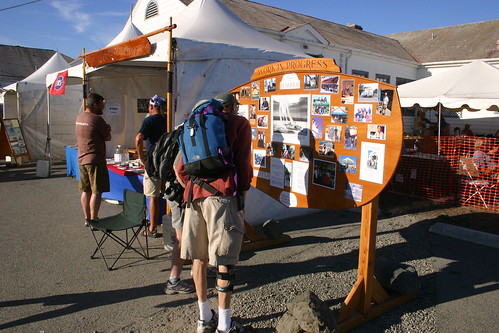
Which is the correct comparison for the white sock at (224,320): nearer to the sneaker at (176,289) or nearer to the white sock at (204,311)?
the white sock at (204,311)

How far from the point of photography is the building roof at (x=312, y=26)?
14.6 meters

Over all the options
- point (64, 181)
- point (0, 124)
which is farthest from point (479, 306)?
point (0, 124)

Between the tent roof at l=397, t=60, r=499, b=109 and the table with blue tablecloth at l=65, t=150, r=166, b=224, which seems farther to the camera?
the tent roof at l=397, t=60, r=499, b=109

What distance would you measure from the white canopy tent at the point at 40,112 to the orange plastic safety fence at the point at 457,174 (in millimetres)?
11286

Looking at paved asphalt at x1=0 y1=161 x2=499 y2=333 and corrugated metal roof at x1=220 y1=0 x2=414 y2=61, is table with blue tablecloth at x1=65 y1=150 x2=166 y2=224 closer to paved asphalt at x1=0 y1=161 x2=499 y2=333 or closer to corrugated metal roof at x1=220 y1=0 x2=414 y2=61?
paved asphalt at x1=0 y1=161 x2=499 y2=333

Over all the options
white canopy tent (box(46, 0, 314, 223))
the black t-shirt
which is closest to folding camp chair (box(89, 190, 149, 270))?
the black t-shirt

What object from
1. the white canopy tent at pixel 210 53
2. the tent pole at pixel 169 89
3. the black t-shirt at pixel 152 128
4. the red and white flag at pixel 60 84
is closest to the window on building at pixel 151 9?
the red and white flag at pixel 60 84

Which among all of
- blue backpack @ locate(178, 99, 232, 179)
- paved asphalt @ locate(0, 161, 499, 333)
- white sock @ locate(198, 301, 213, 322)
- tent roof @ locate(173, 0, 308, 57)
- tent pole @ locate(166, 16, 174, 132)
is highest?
tent roof @ locate(173, 0, 308, 57)

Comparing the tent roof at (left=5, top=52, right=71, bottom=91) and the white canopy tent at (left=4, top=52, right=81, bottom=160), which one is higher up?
the tent roof at (left=5, top=52, right=71, bottom=91)

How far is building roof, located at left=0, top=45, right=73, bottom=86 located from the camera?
103 ft

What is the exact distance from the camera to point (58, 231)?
5.58m

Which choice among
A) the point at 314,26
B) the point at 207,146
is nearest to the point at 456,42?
the point at 314,26

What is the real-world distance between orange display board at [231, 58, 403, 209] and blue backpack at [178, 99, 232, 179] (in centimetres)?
85

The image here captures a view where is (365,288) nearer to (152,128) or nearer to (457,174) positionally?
(152,128)
